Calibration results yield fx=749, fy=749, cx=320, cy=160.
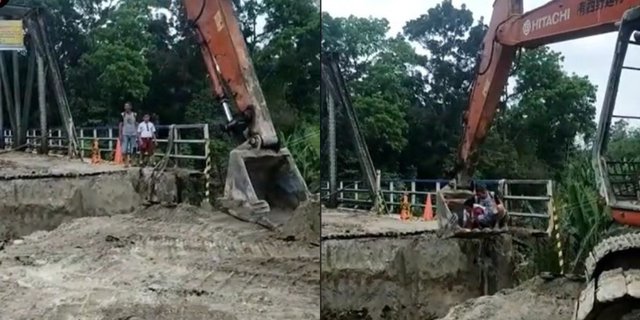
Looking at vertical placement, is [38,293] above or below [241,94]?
below

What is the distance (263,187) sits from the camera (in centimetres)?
198

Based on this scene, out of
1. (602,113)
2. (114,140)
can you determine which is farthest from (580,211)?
(114,140)

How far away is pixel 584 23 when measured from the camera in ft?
5.49

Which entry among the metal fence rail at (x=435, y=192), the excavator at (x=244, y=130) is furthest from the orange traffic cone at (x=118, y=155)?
the metal fence rail at (x=435, y=192)

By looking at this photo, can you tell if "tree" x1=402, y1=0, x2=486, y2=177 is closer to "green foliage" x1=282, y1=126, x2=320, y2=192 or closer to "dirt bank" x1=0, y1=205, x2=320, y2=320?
"green foliage" x1=282, y1=126, x2=320, y2=192

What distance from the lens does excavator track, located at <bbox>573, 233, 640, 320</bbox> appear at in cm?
153

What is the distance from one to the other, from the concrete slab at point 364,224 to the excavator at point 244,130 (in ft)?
0.31

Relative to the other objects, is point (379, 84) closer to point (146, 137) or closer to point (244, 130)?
point (244, 130)

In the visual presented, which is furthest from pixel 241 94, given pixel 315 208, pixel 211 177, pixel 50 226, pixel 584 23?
pixel 584 23

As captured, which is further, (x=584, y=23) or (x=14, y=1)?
(x=14, y=1)

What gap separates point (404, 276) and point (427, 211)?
0.17m

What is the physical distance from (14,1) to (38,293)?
2.63ft

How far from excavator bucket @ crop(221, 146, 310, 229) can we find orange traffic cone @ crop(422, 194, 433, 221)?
0.32 meters

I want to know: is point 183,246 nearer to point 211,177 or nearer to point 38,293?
point 211,177
